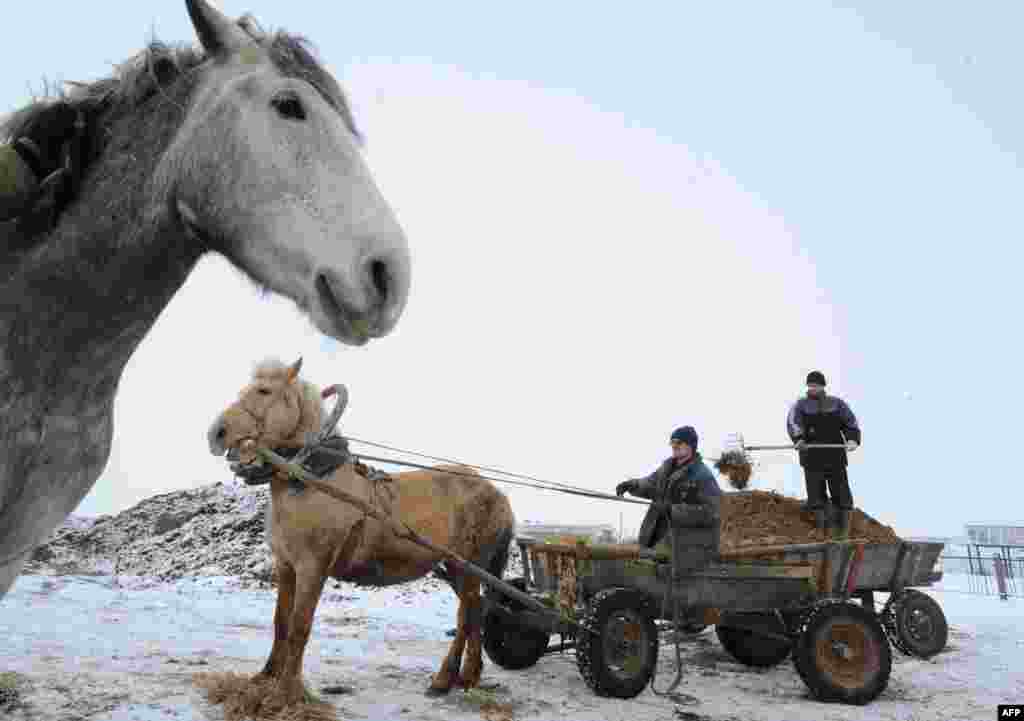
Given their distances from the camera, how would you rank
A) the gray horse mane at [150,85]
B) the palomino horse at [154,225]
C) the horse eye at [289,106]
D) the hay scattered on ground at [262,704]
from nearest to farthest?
the palomino horse at [154,225] < the horse eye at [289,106] < the gray horse mane at [150,85] < the hay scattered on ground at [262,704]

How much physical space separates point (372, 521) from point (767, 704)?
364cm

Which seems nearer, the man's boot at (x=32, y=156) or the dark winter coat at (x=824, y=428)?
the man's boot at (x=32, y=156)

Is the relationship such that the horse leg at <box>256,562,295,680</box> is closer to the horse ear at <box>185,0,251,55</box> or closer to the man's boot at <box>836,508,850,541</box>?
the horse ear at <box>185,0,251,55</box>

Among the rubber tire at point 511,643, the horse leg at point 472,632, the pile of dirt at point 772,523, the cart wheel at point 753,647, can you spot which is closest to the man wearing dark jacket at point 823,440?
the pile of dirt at point 772,523

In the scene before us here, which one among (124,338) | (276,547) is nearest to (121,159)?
(124,338)

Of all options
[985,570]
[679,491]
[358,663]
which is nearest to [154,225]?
[679,491]

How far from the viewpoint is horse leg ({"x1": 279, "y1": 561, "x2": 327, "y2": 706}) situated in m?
4.75

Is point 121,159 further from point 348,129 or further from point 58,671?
point 58,671

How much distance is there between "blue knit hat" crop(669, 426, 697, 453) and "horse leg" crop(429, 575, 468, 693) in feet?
7.80

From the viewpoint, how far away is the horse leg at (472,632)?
5992 mm

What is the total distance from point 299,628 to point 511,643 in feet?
8.85

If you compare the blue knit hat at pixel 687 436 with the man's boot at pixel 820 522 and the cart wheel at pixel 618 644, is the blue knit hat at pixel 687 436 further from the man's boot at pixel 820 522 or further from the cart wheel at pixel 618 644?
the man's boot at pixel 820 522

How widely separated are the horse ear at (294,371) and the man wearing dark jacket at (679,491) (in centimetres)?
320

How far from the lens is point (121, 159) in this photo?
6.95 feet
